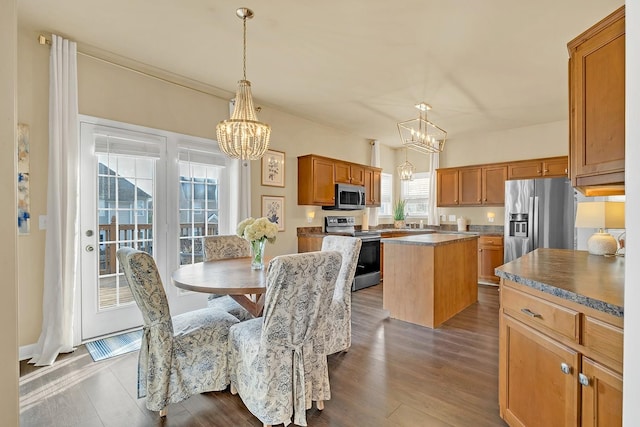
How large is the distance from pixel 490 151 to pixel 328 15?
4.80 meters

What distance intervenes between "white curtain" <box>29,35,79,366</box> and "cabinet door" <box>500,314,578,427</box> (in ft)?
11.3

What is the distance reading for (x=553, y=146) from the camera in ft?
17.2

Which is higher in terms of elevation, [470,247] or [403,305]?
[470,247]

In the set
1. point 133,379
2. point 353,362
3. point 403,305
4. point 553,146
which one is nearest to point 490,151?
point 553,146

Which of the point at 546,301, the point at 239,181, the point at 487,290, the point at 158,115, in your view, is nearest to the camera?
the point at 546,301

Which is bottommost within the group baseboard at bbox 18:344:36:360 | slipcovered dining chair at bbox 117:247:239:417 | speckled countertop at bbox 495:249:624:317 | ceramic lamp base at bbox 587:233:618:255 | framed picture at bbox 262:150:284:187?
baseboard at bbox 18:344:36:360

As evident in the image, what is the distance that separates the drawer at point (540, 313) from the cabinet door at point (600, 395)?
125 millimetres

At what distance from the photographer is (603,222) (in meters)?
2.45

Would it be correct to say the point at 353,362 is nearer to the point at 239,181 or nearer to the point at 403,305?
the point at 403,305

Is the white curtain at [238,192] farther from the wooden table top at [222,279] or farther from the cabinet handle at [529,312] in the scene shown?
the cabinet handle at [529,312]

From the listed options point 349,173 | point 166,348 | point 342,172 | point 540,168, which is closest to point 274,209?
point 342,172

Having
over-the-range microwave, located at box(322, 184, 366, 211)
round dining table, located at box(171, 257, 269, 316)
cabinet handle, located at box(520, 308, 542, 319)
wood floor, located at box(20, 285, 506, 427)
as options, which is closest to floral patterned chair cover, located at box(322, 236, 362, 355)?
wood floor, located at box(20, 285, 506, 427)

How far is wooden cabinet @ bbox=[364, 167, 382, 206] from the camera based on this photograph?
19.7 feet

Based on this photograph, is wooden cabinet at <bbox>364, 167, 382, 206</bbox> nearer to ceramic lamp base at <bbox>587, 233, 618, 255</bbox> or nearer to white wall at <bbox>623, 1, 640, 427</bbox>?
ceramic lamp base at <bbox>587, 233, 618, 255</bbox>
